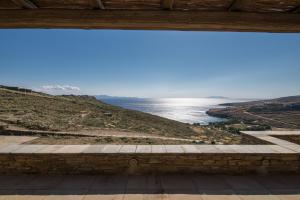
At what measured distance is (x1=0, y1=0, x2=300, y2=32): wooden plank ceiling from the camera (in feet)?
9.00

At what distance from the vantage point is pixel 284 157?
4598 millimetres

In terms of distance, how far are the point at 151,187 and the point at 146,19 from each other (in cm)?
278

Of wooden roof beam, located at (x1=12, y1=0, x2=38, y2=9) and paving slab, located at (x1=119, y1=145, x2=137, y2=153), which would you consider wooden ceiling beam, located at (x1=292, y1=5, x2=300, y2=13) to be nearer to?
wooden roof beam, located at (x1=12, y1=0, x2=38, y2=9)

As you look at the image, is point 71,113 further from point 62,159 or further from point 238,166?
point 238,166

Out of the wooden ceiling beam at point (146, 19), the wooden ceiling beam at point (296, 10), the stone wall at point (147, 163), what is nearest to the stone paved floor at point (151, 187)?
the stone wall at point (147, 163)

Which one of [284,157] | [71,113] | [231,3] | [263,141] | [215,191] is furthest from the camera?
[71,113]

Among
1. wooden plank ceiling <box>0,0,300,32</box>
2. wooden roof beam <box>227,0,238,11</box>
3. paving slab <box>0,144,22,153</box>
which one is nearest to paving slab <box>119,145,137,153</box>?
paving slab <box>0,144,22,153</box>

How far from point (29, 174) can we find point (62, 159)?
727 mm

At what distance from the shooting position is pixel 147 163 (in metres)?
4.55

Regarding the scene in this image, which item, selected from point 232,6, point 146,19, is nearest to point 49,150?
point 146,19

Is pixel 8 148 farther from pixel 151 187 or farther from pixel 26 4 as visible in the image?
pixel 26 4

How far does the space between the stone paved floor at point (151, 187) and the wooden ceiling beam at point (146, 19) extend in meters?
2.60

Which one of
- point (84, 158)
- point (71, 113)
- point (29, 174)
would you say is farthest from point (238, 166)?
point (71, 113)

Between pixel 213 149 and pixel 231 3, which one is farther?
pixel 213 149
